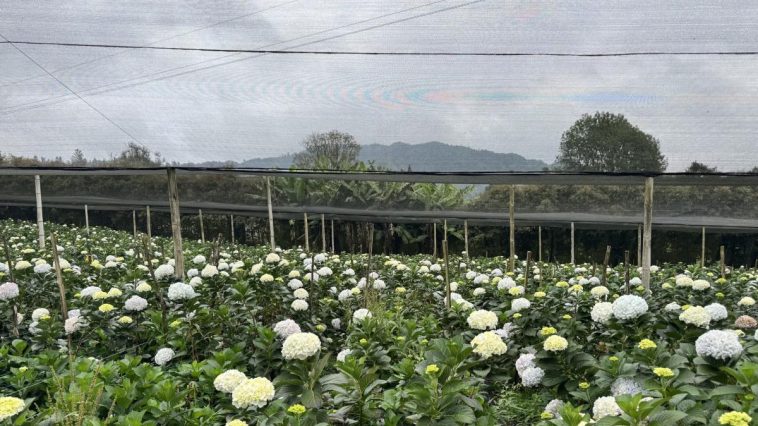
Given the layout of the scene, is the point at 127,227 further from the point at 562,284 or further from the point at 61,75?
the point at 562,284

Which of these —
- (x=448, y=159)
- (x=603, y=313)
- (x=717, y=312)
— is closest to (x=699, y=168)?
(x=448, y=159)

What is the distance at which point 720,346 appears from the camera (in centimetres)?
163

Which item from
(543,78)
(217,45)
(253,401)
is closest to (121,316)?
(253,401)

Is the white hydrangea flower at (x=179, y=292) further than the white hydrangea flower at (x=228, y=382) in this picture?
Yes

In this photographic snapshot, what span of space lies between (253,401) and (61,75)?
3.95 metres

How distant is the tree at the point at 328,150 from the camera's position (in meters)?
4.96

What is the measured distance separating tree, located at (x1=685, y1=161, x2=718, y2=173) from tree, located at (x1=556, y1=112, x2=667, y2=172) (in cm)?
31

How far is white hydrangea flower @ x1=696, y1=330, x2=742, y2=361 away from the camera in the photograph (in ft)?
5.32

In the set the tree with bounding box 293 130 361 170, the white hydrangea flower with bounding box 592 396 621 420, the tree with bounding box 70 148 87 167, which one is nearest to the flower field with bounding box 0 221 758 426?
the white hydrangea flower with bounding box 592 396 621 420

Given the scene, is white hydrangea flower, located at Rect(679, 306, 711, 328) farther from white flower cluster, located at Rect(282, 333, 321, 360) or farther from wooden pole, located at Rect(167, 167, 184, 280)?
wooden pole, located at Rect(167, 167, 184, 280)

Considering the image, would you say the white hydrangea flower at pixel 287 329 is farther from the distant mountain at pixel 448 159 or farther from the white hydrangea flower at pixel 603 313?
the distant mountain at pixel 448 159

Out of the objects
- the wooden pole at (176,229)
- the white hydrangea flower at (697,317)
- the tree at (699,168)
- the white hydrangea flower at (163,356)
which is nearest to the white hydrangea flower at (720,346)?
the white hydrangea flower at (697,317)

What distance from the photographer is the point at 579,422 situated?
1.33 meters

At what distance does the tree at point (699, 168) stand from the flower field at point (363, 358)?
103cm
